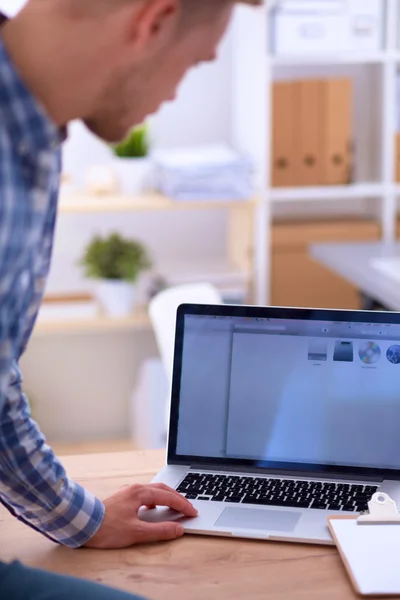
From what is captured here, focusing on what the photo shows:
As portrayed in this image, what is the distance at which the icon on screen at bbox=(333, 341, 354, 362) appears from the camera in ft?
4.77

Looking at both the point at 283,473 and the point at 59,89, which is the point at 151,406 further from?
the point at 59,89

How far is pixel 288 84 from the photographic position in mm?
3373

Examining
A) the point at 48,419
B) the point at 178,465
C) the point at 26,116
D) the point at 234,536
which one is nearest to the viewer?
the point at 26,116

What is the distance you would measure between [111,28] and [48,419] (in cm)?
292

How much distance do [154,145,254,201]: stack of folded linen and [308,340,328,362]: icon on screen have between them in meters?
1.82

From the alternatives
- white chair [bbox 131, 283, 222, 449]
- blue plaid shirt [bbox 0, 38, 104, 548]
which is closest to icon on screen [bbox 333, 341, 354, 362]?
blue plaid shirt [bbox 0, 38, 104, 548]

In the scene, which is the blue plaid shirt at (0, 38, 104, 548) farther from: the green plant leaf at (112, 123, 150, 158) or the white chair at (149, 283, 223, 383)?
the green plant leaf at (112, 123, 150, 158)

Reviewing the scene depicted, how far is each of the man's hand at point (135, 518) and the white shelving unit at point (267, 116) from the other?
2131 mm

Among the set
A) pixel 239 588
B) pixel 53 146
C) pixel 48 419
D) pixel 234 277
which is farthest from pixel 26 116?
pixel 48 419

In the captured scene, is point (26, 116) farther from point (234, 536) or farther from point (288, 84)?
point (288, 84)

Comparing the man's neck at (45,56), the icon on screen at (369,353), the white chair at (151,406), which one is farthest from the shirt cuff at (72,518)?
the white chair at (151,406)

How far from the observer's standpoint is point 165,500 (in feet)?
4.35

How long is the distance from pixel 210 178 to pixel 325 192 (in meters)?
0.44

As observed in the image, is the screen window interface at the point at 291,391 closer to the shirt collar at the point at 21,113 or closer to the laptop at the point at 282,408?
the laptop at the point at 282,408
